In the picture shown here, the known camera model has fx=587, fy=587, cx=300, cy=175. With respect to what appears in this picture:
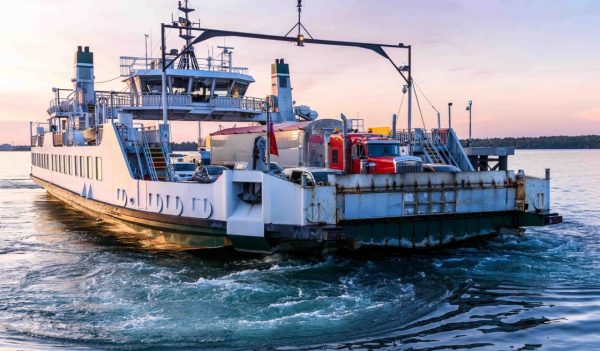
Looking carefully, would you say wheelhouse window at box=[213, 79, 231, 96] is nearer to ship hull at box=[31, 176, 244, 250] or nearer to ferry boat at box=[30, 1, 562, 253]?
ferry boat at box=[30, 1, 562, 253]

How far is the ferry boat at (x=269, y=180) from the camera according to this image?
580 inches

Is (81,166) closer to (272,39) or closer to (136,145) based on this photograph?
(136,145)

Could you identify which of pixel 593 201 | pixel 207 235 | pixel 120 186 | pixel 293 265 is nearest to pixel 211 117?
pixel 120 186

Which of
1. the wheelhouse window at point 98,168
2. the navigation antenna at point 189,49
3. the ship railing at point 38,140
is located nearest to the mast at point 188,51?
the navigation antenna at point 189,49

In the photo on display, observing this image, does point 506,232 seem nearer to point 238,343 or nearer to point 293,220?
point 293,220

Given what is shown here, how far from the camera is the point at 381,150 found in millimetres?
19453

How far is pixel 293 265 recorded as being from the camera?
15055 mm

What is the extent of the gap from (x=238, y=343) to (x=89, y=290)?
17.5ft

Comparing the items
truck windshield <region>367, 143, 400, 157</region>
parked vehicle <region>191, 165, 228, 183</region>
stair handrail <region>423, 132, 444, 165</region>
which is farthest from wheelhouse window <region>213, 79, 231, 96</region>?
truck windshield <region>367, 143, 400, 157</region>

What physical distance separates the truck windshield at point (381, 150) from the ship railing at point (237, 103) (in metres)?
9.83

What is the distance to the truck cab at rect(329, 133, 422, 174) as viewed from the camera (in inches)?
718

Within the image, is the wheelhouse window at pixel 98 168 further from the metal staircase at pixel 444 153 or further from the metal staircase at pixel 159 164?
the metal staircase at pixel 444 153

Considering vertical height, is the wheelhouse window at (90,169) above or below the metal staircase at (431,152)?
below

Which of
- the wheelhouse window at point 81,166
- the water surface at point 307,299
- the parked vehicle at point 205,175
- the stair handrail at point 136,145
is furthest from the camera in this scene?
the wheelhouse window at point 81,166
